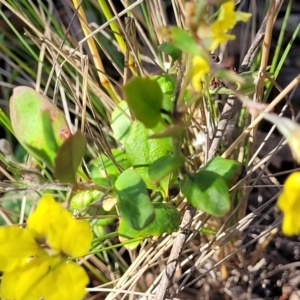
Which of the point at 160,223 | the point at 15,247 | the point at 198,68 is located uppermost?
the point at 198,68

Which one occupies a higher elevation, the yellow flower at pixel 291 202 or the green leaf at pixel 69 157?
the green leaf at pixel 69 157

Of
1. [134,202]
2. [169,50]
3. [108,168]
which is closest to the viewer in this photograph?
[134,202]

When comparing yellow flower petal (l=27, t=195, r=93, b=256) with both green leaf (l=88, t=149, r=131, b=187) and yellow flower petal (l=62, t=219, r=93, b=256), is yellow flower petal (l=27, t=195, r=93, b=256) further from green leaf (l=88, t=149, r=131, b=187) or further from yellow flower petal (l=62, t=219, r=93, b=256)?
green leaf (l=88, t=149, r=131, b=187)

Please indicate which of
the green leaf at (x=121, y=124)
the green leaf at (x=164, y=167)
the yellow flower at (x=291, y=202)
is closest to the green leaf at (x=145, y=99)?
the green leaf at (x=164, y=167)

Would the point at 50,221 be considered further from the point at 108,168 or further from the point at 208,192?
the point at 108,168

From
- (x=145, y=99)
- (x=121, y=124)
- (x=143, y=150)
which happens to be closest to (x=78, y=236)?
(x=145, y=99)

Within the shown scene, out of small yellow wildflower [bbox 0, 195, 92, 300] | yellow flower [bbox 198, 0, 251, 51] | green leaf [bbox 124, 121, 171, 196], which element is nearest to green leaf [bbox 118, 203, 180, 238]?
green leaf [bbox 124, 121, 171, 196]

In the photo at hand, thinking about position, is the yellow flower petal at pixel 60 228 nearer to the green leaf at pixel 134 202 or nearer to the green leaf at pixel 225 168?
the green leaf at pixel 134 202

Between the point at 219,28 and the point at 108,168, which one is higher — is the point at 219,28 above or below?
above
